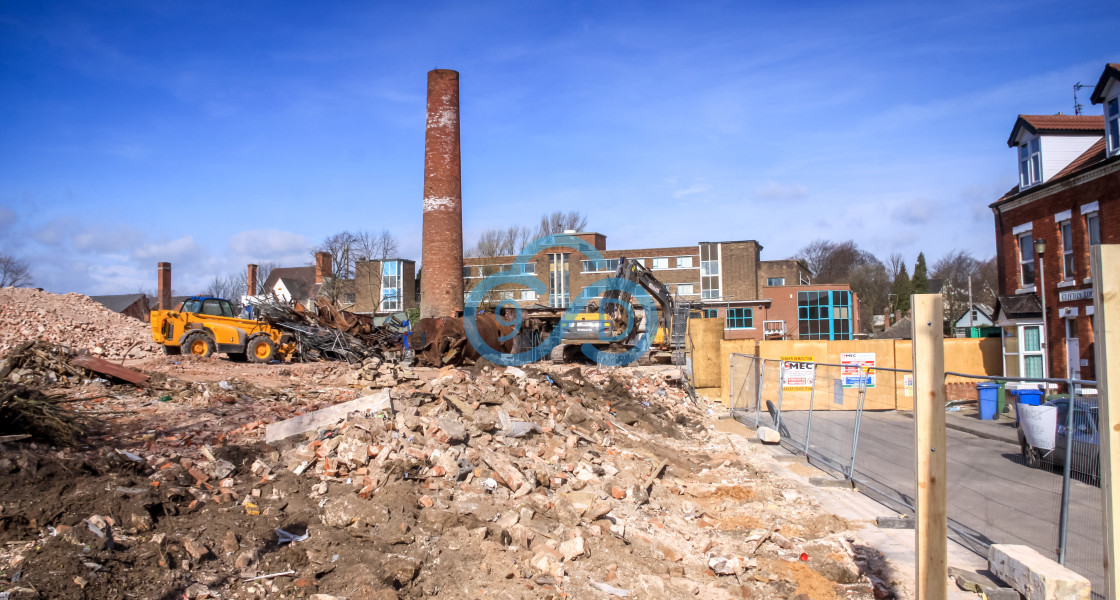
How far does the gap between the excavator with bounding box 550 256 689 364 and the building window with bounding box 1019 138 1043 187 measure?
11.9 metres

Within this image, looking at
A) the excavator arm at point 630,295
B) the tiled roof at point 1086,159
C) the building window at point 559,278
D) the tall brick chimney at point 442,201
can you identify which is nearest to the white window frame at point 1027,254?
the tiled roof at point 1086,159

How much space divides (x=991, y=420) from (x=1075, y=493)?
814cm

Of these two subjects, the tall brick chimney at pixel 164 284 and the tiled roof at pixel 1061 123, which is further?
the tall brick chimney at pixel 164 284

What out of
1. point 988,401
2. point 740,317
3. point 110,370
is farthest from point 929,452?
point 740,317

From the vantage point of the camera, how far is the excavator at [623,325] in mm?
25602

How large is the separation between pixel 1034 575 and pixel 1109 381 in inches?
93.8

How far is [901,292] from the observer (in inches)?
2569

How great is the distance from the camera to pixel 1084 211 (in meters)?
20.6

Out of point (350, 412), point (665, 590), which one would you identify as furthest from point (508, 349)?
point (665, 590)

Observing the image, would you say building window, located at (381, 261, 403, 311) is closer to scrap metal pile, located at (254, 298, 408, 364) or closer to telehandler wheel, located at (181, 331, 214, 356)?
scrap metal pile, located at (254, 298, 408, 364)

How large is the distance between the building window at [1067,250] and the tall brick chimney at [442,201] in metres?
21.2

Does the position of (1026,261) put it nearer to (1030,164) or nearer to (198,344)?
(1030,164)

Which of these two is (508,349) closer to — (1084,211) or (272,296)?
(272,296)

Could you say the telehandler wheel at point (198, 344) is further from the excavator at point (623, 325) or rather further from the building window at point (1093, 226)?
the building window at point (1093, 226)
